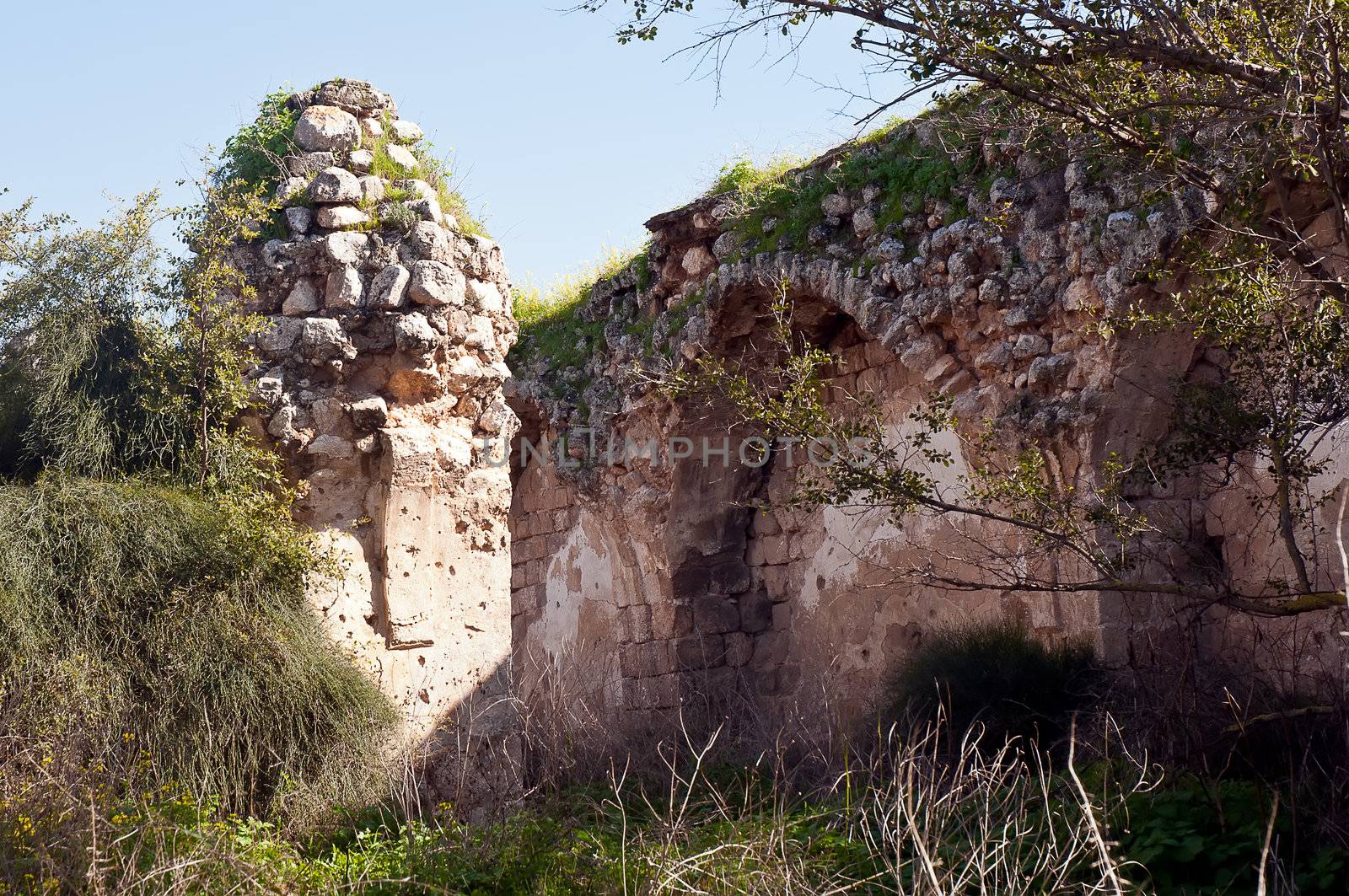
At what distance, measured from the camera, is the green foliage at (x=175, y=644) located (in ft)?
18.8

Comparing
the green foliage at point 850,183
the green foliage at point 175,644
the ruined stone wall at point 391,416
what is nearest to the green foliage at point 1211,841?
the ruined stone wall at point 391,416

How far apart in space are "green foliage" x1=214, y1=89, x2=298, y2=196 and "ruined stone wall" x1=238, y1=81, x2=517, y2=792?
4.3 inches

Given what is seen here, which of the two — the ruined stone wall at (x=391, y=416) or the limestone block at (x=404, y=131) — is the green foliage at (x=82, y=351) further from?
the limestone block at (x=404, y=131)

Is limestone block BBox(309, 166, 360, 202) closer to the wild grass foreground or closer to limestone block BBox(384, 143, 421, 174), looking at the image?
limestone block BBox(384, 143, 421, 174)

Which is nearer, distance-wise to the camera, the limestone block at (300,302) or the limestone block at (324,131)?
the limestone block at (300,302)

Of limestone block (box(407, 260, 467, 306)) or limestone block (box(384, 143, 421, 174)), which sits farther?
limestone block (box(384, 143, 421, 174))

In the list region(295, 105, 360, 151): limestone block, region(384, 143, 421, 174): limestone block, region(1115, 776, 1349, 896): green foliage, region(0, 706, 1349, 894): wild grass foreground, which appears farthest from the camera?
region(384, 143, 421, 174): limestone block

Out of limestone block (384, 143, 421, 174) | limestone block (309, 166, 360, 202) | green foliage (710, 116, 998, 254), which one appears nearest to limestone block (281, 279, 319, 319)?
limestone block (309, 166, 360, 202)

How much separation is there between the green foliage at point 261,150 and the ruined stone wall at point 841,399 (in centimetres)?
267

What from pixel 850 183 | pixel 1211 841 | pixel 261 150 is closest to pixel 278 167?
pixel 261 150

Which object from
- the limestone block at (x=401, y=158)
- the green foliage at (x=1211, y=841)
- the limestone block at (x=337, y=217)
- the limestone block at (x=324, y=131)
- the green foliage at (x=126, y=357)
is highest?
the limestone block at (x=324, y=131)

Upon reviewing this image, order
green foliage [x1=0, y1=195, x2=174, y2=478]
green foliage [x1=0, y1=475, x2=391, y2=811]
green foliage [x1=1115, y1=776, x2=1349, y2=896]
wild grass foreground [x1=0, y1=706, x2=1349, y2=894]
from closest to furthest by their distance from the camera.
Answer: wild grass foreground [x1=0, y1=706, x2=1349, y2=894], green foliage [x1=1115, y1=776, x2=1349, y2=896], green foliage [x1=0, y1=475, x2=391, y2=811], green foliage [x1=0, y1=195, x2=174, y2=478]

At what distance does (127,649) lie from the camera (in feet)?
19.6

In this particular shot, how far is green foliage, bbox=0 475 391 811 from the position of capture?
572 cm
